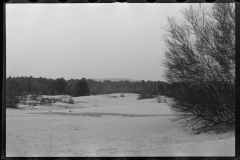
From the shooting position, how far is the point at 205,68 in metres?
11.1

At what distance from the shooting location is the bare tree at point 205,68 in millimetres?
9938

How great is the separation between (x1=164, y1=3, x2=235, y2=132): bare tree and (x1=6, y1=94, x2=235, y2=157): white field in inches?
31.1

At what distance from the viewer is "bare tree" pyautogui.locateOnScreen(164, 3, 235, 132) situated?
9938mm

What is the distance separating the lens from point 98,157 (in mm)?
7273

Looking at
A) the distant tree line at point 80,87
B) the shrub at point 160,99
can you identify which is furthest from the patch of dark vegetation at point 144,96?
the shrub at point 160,99

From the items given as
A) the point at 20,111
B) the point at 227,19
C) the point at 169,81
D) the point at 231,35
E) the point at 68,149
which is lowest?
the point at 68,149

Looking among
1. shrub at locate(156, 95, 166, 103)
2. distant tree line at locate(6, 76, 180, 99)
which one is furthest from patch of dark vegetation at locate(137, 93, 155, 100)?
shrub at locate(156, 95, 166, 103)

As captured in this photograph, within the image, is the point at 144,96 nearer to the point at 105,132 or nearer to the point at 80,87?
the point at 80,87

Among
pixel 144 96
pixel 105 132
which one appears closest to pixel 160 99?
pixel 144 96

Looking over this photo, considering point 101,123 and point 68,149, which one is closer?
point 68,149

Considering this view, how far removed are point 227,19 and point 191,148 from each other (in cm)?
527

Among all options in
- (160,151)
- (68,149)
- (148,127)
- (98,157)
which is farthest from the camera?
(148,127)

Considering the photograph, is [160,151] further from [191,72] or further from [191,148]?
[191,72]

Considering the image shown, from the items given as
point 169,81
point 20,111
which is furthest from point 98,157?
point 169,81
